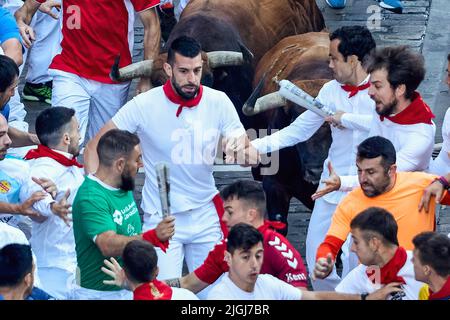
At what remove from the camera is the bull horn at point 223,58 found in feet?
40.7

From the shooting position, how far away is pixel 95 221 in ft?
28.1

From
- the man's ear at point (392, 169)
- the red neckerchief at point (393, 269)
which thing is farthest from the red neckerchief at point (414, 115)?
the red neckerchief at point (393, 269)

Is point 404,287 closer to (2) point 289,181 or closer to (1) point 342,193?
(1) point 342,193

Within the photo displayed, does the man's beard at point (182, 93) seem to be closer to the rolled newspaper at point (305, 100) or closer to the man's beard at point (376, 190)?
the rolled newspaper at point (305, 100)

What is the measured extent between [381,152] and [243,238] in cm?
138

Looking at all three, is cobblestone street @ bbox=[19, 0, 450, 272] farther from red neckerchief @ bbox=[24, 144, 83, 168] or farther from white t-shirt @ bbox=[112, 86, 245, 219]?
red neckerchief @ bbox=[24, 144, 83, 168]

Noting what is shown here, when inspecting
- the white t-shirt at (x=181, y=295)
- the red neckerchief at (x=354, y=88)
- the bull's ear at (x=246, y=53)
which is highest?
the white t-shirt at (x=181, y=295)

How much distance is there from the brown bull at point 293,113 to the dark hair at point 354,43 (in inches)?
35.7

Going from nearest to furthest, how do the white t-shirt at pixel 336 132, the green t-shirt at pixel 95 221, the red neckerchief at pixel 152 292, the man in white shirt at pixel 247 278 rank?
the red neckerchief at pixel 152 292 → the man in white shirt at pixel 247 278 → the green t-shirt at pixel 95 221 → the white t-shirt at pixel 336 132

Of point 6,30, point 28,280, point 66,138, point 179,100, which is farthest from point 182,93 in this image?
point 28,280

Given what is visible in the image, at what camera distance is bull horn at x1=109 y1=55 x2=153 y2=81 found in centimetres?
1152
